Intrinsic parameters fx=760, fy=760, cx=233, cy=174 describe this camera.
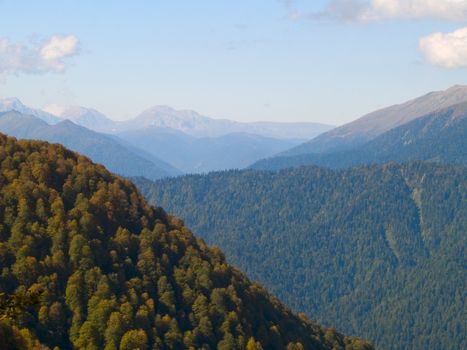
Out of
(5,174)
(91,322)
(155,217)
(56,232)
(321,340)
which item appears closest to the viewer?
(91,322)

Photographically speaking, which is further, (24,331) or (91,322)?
(91,322)

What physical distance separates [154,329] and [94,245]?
16787 millimetres

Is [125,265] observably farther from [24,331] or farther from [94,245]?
[24,331]

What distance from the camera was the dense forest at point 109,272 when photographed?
345 ft

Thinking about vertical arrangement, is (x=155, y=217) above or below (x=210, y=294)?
above

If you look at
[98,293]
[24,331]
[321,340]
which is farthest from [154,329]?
[321,340]

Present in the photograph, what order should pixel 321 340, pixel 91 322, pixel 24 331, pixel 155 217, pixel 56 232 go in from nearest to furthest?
pixel 24 331 < pixel 91 322 < pixel 56 232 < pixel 155 217 < pixel 321 340

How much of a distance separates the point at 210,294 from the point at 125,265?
51.2ft

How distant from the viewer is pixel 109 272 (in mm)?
117125

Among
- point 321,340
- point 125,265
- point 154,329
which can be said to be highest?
point 125,265

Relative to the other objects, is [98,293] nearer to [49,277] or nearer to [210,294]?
[49,277]

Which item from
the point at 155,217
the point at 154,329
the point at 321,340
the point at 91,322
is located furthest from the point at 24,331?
the point at 321,340

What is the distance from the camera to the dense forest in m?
105

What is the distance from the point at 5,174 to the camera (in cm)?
12600
